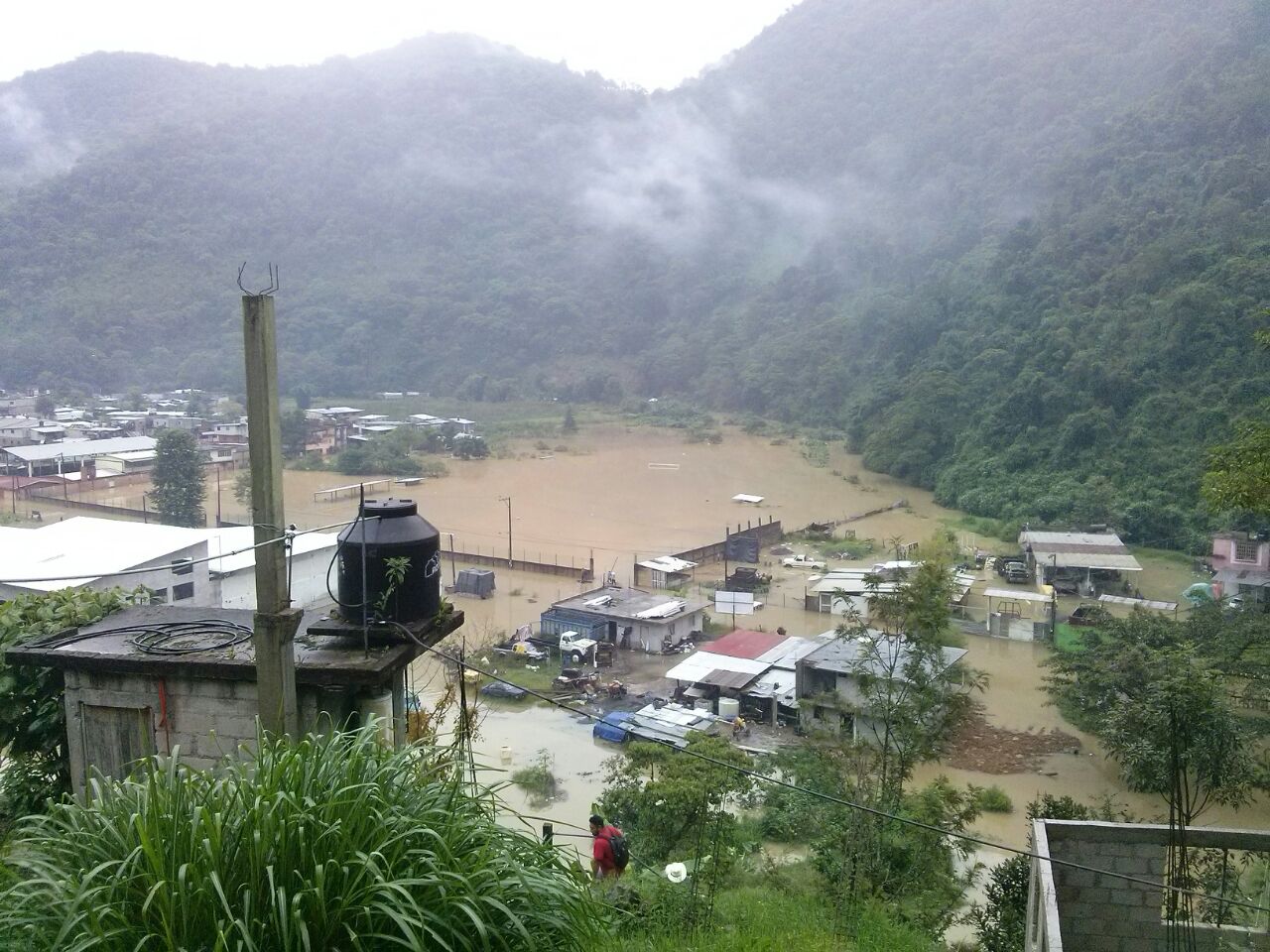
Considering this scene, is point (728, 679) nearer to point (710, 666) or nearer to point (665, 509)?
point (710, 666)

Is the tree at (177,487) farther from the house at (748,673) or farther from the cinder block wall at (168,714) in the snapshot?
the cinder block wall at (168,714)

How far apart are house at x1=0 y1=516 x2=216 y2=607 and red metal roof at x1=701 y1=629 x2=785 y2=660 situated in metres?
5.18

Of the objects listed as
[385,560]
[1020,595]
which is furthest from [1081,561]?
[385,560]

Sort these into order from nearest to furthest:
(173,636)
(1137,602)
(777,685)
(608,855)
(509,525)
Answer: (173,636) < (608,855) < (777,685) < (1137,602) < (509,525)

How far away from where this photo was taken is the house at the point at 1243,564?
1163 centimetres

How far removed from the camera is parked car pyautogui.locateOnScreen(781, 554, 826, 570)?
48.3 feet

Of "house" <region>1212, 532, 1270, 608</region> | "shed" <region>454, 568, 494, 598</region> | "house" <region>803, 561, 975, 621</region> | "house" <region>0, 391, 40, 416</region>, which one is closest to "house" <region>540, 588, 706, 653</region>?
"house" <region>803, 561, 975, 621</region>

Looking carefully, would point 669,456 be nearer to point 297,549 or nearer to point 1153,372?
point 1153,372

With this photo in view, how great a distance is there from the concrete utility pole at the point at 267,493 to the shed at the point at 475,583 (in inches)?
448

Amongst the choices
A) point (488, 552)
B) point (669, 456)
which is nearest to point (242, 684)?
point (488, 552)

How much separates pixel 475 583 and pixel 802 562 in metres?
4.96

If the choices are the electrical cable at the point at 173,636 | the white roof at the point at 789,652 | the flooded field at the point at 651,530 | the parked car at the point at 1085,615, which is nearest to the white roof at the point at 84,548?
the flooded field at the point at 651,530

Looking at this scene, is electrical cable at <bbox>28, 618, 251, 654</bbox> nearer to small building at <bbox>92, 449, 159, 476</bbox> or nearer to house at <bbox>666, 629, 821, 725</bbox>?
house at <bbox>666, 629, 821, 725</bbox>

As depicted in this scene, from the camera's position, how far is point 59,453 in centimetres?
1938
